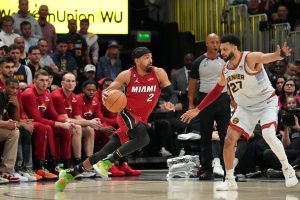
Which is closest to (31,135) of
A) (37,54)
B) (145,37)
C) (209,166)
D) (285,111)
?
(37,54)

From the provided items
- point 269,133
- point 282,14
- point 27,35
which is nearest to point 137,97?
point 269,133

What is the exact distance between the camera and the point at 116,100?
1035cm

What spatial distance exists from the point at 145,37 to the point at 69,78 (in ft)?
17.1

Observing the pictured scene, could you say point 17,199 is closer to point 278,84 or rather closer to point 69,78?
point 69,78

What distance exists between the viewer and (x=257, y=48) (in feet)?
57.0

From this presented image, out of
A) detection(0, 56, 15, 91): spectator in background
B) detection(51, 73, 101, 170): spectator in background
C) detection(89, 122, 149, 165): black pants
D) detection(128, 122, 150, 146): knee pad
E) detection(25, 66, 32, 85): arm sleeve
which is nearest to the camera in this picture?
detection(89, 122, 149, 165): black pants

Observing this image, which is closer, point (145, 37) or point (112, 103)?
point (112, 103)

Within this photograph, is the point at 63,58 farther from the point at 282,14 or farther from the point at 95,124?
the point at 282,14

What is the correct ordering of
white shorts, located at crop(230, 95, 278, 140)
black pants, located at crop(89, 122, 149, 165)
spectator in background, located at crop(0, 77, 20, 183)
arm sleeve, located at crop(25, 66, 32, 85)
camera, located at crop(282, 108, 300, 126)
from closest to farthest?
1. white shorts, located at crop(230, 95, 278, 140)
2. black pants, located at crop(89, 122, 149, 165)
3. spectator in background, located at crop(0, 77, 20, 183)
4. camera, located at crop(282, 108, 300, 126)
5. arm sleeve, located at crop(25, 66, 32, 85)

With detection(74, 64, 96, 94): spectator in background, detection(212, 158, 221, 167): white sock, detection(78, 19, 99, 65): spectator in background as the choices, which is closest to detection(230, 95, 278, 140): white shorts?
detection(212, 158, 221, 167): white sock

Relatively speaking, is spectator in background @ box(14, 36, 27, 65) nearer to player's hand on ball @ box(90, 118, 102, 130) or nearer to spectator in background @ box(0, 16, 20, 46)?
spectator in background @ box(0, 16, 20, 46)

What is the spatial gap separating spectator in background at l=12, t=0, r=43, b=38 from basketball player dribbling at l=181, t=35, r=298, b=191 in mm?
6514

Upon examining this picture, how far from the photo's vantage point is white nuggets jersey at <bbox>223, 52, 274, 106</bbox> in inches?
391

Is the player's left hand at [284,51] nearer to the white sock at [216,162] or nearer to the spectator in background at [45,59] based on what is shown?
the white sock at [216,162]
